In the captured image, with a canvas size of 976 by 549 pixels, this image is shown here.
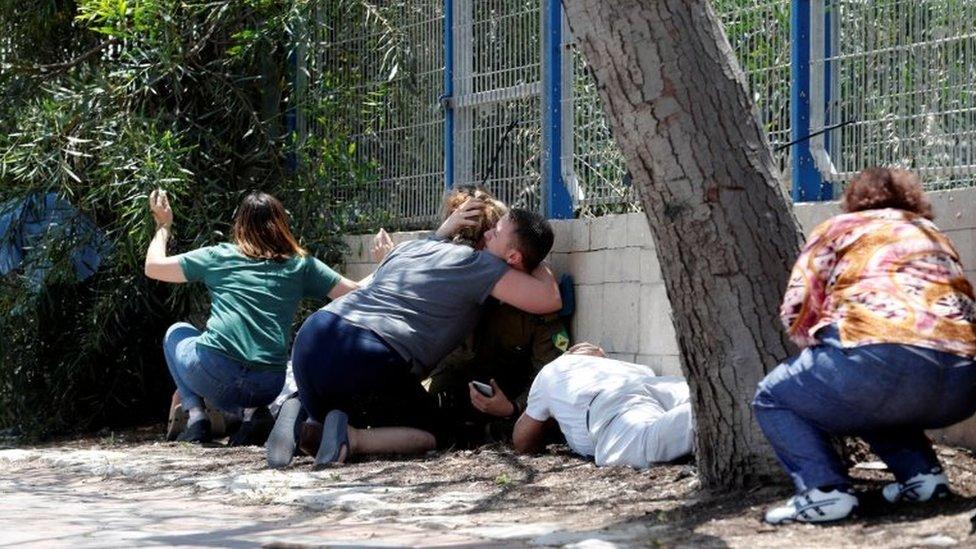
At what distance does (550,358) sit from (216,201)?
115 inches

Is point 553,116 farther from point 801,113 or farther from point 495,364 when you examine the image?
point 801,113

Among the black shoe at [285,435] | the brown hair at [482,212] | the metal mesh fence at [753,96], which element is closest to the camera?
the metal mesh fence at [753,96]

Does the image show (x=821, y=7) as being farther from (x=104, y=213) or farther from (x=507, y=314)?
(x=104, y=213)

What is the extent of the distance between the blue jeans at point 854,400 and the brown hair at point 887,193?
59 cm

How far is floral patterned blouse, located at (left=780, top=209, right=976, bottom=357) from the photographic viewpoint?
16.9ft

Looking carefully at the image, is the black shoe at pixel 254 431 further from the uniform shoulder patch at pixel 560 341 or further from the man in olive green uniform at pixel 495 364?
the uniform shoulder patch at pixel 560 341

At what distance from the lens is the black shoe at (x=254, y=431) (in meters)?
8.95

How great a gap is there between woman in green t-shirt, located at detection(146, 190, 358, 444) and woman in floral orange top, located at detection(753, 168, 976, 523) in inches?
155

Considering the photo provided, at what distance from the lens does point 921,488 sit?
531 cm

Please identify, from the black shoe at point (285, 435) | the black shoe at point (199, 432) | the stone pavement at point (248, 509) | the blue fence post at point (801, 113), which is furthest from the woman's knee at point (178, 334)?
the blue fence post at point (801, 113)

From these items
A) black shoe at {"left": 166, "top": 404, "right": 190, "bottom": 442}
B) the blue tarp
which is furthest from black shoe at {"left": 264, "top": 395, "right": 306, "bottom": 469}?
the blue tarp

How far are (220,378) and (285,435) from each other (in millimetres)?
996

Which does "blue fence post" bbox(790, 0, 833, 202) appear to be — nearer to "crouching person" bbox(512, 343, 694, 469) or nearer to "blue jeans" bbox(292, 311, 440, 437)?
"crouching person" bbox(512, 343, 694, 469)

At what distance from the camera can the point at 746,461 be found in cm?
587
